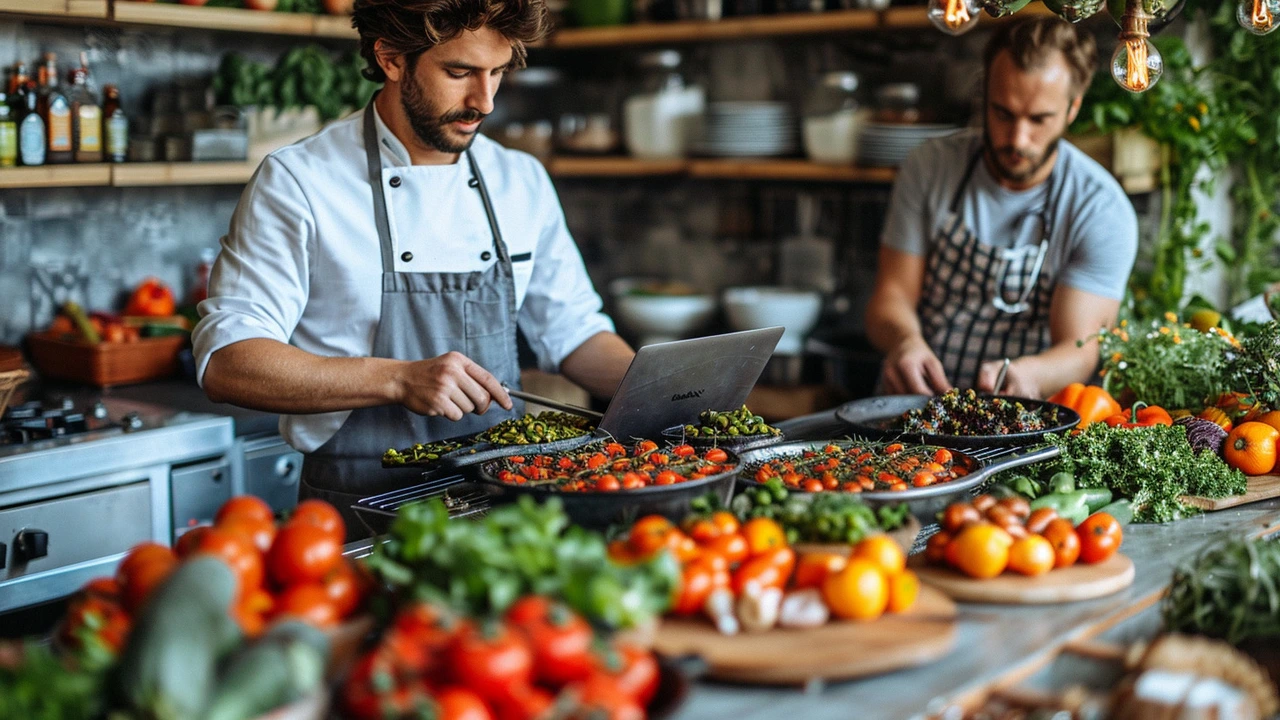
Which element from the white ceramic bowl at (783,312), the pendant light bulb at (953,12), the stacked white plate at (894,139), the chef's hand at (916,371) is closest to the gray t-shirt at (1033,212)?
the stacked white plate at (894,139)

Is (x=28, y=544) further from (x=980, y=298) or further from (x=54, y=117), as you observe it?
(x=980, y=298)

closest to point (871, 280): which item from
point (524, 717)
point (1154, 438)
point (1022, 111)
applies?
point (1022, 111)

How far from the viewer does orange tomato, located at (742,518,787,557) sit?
1687 mm

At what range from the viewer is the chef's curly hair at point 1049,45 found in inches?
129

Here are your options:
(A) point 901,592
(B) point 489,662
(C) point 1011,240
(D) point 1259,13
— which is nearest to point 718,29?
(C) point 1011,240

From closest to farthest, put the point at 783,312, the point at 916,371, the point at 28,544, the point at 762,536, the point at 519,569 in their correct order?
the point at 519,569 → the point at 762,536 → the point at 28,544 → the point at 916,371 → the point at 783,312

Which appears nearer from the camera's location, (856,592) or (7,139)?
(856,592)

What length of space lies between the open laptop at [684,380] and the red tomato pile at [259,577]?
0.78 metres

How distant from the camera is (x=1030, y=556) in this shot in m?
1.79

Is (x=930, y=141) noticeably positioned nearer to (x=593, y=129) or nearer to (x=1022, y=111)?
(x=1022, y=111)

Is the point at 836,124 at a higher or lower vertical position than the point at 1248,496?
higher

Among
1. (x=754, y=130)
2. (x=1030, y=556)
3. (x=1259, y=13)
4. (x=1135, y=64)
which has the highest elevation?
(x=1259, y=13)

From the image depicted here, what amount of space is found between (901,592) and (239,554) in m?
0.86

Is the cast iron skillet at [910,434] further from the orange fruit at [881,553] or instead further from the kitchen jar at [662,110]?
the kitchen jar at [662,110]
